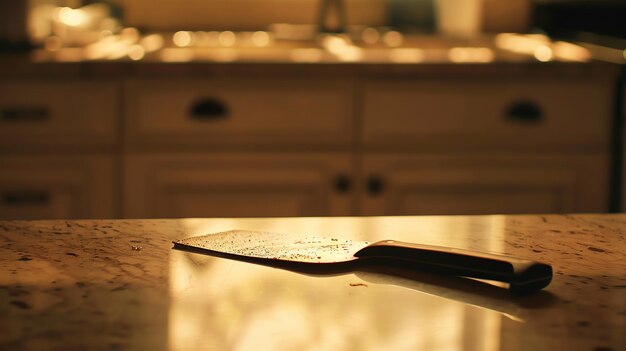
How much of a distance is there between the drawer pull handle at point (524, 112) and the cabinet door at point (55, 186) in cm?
79

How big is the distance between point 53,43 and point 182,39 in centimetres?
34

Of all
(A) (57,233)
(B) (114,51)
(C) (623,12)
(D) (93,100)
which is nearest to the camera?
(A) (57,233)

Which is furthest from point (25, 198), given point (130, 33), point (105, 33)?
point (130, 33)

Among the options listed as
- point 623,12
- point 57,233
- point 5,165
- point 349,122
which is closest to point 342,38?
point 349,122

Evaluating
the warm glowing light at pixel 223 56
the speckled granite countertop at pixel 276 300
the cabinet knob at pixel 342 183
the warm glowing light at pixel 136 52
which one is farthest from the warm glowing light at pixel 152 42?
the speckled granite countertop at pixel 276 300

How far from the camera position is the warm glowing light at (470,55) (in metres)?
1.80

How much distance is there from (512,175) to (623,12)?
0.57 meters

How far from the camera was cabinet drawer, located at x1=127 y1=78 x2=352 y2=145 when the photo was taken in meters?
1.72

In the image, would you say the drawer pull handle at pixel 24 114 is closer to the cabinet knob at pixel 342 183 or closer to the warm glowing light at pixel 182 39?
the warm glowing light at pixel 182 39

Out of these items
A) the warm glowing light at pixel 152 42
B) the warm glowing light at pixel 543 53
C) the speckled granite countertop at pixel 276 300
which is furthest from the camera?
the warm glowing light at pixel 152 42

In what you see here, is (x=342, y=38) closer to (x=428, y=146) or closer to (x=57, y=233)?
(x=428, y=146)

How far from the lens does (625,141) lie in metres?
1.81

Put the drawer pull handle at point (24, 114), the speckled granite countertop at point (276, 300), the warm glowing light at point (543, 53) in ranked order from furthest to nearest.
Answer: the warm glowing light at point (543, 53) < the drawer pull handle at point (24, 114) < the speckled granite countertop at point (276, 300)

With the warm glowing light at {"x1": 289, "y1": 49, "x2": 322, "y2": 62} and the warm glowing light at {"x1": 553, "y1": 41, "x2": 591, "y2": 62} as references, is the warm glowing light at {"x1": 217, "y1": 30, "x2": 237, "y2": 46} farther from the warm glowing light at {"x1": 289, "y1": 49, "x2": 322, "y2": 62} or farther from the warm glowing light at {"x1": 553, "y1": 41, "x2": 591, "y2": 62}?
the warm glowing light at {"x1": 553, "y1": 41, "x2": 591, "y2": 62}
